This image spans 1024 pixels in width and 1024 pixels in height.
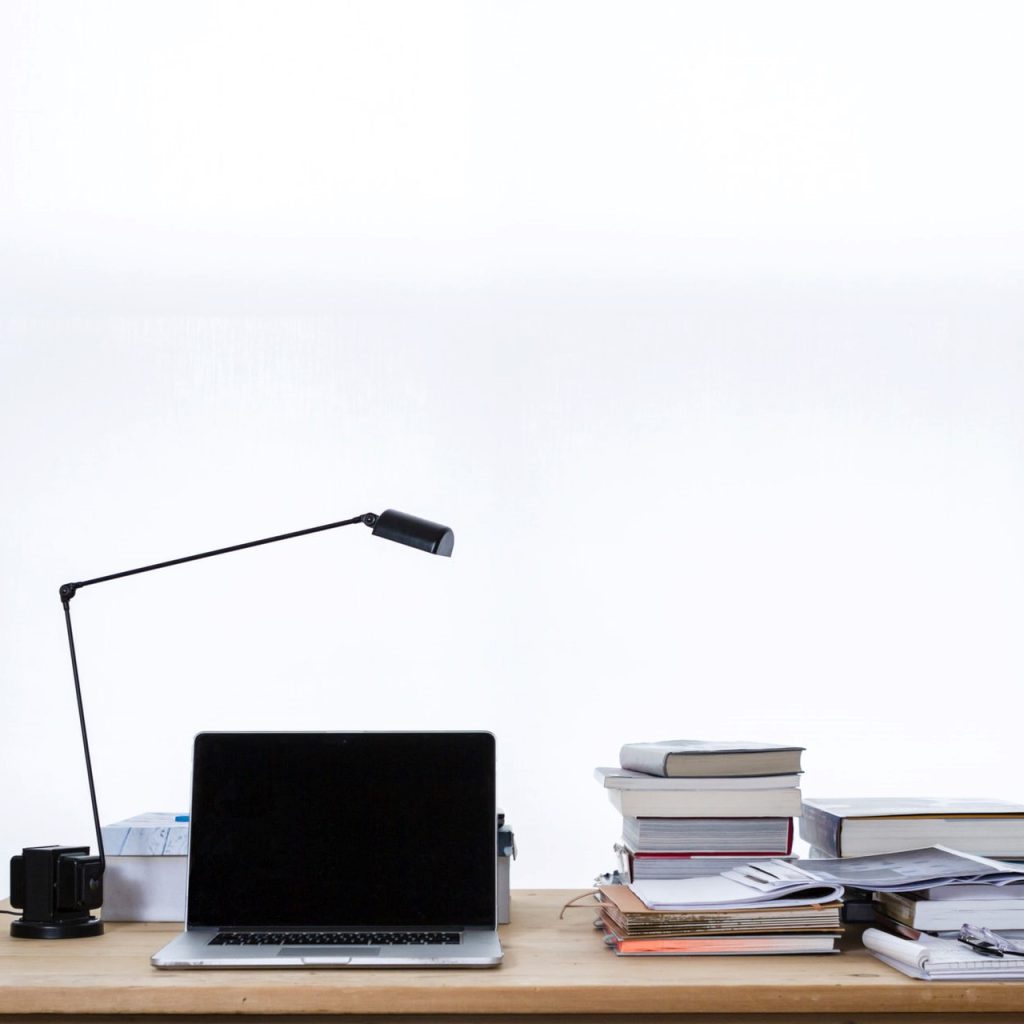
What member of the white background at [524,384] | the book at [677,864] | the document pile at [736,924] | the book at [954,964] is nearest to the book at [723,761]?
the book at [677,864]

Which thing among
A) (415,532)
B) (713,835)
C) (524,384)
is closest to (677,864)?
(713,835)

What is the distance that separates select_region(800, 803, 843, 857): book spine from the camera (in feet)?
4.49

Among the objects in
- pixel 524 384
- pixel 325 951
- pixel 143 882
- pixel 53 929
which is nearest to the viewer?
pixel 325 951

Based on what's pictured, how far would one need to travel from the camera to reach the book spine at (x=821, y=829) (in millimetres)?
1369

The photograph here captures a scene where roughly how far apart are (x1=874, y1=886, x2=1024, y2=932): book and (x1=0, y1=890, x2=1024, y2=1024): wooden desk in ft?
0.25

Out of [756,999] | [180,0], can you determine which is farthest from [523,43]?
[756,999]

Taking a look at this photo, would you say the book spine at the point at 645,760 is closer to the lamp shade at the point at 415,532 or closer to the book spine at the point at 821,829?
the book spine at the point at 821,829

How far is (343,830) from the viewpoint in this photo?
1312 mm

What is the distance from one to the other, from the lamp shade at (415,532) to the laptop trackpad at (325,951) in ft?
1.62

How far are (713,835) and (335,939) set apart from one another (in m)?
0.48

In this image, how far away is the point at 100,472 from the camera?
6.51 feet

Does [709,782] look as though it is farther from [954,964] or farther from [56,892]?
[56,892]

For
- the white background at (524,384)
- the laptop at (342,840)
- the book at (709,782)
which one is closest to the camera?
the laptop at (342,840)

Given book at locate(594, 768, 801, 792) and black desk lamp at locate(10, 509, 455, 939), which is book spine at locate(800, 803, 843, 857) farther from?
black desk lamp at locate(10, 509, 455, 939)
